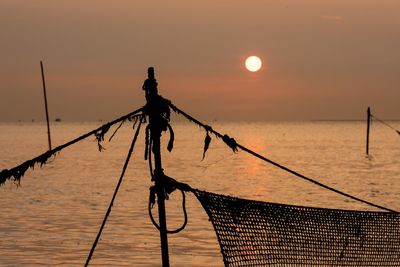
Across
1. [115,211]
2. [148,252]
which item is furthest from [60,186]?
Result: [148,252]

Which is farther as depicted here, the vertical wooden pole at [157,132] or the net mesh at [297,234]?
the net mesh at [297,234]

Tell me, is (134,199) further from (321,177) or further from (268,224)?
(268,224)

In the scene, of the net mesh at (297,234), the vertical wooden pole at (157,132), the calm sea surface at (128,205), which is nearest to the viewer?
the vertical wooden pole at (157,132)

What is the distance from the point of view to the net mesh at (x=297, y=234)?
8508 millimetres

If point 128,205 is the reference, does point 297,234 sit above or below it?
above

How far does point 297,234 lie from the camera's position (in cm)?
902

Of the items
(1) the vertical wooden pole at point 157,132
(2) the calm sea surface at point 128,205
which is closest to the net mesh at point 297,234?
(1) the vertical wooden pole at point 157,132

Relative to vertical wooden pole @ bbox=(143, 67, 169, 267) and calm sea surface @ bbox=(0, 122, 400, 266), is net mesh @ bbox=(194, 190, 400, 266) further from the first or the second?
calm sea surface @ bbox=(0, 122, 400, 266)

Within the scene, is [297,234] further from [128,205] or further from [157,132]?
[128,205]

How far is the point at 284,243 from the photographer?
902 cm

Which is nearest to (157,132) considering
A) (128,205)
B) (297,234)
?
(297,234)

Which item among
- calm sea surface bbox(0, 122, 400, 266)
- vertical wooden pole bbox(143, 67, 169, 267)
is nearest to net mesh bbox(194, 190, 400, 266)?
vertical wooden pole bbox(143, 67, 169, 267)

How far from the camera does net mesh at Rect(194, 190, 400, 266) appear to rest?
8.51m

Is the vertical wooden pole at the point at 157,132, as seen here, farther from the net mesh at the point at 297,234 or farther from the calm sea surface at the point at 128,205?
the calm sea surface at the point at 128,205
